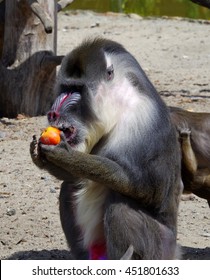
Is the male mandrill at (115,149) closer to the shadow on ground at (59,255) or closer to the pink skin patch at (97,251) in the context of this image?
the pink skin patch at (97,251)

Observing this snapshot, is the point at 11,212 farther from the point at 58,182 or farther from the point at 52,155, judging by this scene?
the point at 52,155

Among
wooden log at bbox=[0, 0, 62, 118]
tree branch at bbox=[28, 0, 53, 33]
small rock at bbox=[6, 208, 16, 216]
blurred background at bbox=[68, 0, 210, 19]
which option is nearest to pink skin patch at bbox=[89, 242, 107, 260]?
small rock at bbox=[6, 208, 16, 216]

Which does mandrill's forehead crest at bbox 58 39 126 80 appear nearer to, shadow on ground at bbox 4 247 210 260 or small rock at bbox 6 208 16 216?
shadow on ground at bbox 4 247 210 260

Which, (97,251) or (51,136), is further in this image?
(97,251)

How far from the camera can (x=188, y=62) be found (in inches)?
475

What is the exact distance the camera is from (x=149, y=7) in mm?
20141

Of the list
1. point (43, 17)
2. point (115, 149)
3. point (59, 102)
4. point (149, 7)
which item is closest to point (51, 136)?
point (59, 102)

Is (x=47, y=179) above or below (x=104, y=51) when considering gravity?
below

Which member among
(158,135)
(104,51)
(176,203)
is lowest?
(176,203)

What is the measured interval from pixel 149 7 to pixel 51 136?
15.7 metres

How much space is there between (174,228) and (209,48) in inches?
309
